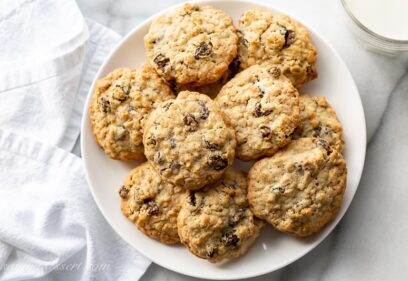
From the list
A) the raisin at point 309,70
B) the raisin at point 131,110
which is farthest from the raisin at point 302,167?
the raisin at point 131,110

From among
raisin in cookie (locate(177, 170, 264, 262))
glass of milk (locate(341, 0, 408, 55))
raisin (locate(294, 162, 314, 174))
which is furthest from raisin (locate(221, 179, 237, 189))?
glass of milk (locate(341, 0, 408, 55))

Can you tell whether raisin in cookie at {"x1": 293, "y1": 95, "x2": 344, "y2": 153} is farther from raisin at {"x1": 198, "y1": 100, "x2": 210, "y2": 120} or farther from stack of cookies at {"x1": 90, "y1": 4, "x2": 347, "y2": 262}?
raisin at {"x1": 198, "y1": 100, "x2": 210, "y2": 120}

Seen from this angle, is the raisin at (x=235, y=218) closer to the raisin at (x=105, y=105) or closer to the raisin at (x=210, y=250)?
the raisin at (x=210, y=250)

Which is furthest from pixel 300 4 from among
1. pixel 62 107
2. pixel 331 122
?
pixel 62 107

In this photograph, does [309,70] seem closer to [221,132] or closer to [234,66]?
[234,66]

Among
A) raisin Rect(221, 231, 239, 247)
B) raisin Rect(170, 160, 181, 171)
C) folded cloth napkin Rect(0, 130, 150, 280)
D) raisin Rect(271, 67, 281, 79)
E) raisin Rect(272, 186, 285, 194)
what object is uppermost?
raisin Rect(271, 67, 281, 79)

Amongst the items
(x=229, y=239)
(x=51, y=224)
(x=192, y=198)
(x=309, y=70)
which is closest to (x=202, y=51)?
(x=309, y=70)

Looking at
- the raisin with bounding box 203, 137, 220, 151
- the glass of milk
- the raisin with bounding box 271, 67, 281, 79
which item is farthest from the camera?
the glass of milk

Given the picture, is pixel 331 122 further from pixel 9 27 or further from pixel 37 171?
pixel 9 27
